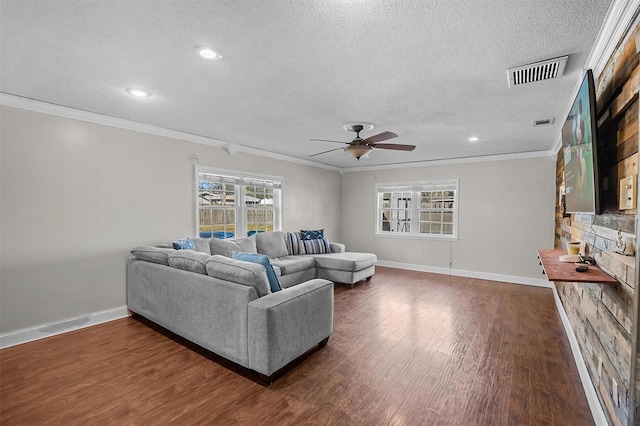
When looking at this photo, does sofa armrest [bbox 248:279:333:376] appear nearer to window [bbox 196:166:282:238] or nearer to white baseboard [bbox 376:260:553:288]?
window [bbox 196:166:282:238]

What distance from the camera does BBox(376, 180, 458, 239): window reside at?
6320 millimetres

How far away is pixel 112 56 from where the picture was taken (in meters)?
2.18

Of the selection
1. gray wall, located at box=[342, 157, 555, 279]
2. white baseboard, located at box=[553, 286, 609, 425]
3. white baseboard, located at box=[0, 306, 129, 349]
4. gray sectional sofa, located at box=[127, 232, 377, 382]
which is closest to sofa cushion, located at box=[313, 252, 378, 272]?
gray wall, located at box=[342, 157, 555, 279]

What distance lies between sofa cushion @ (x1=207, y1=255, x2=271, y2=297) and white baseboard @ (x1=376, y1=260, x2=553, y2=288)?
4.82m

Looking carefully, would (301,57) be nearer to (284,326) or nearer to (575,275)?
(284,326)

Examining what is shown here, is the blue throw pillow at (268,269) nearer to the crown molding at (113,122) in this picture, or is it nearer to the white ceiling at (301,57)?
the white ceiling at (301,57)

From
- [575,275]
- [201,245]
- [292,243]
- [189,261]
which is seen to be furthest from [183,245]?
[575,275]

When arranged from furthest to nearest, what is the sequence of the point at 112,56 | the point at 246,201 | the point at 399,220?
1. the point at 399,220
2. the point at 246,201
3. the point at 112,56

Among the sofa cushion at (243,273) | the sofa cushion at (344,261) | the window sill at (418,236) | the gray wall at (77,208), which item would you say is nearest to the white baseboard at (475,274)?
the window sill at (418,236)

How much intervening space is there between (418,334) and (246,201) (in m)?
3.66

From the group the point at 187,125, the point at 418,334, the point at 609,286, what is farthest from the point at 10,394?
the point at 609,286

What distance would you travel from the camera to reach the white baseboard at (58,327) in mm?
2980

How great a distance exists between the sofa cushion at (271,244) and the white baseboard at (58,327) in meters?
2.15

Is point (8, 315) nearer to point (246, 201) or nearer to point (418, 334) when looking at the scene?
point (246, 201)
